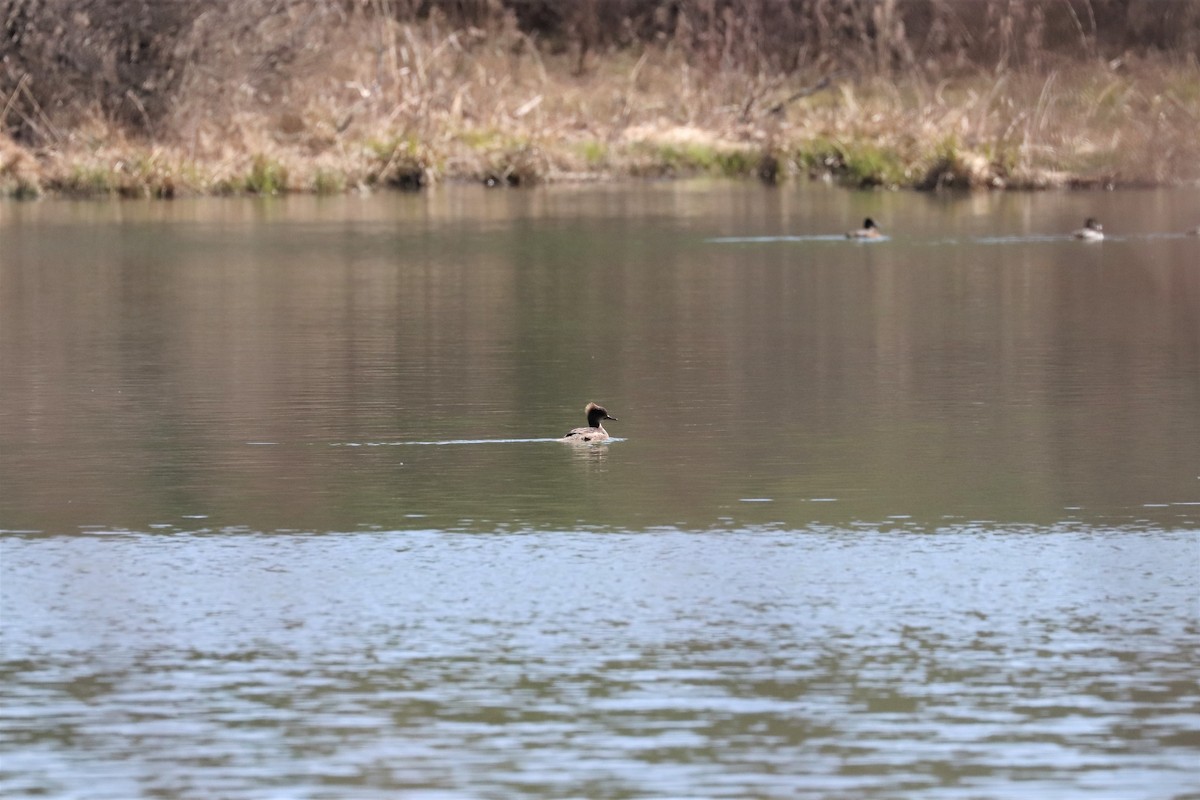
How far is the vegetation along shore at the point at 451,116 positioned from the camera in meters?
38.9

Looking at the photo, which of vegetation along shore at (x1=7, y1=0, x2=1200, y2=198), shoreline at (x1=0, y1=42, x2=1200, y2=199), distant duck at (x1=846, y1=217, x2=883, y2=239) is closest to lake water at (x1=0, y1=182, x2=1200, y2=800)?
distant duck at (x1=846, y1=217, x2=883, y2=239)

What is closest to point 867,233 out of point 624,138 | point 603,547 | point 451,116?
point 451,116

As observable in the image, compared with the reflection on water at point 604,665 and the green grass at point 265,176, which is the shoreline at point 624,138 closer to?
the green grass at point 265,176

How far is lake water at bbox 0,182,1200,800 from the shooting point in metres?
7.33

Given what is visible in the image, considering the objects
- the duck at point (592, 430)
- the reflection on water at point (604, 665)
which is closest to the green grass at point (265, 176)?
the duck at point (592, 430)

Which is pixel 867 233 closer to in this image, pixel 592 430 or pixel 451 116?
pixel 592 430

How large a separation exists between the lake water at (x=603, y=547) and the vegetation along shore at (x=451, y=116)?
1690cm

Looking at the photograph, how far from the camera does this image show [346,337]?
753 inches

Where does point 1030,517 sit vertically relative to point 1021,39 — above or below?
below

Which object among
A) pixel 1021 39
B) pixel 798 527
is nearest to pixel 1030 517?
pixel 798 527

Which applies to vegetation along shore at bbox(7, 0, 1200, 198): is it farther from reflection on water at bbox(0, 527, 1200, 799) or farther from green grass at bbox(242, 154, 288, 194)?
reflection on water at bbox(0, 527, 1200, 799)

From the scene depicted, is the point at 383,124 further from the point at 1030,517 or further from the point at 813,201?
the point at 1030,517

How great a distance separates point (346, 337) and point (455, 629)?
10.4 meters

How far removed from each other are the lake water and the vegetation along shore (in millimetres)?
16902
